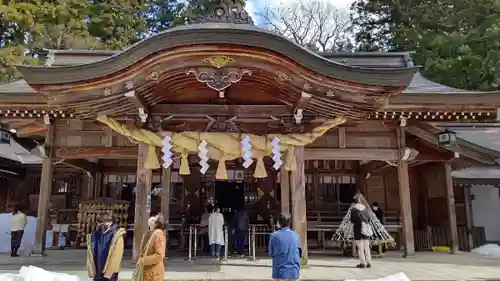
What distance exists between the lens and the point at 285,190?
8.52 m

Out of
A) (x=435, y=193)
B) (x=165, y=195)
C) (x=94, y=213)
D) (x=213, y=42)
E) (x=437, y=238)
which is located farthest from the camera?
(x=437, y=238)

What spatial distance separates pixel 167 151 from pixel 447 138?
22.0ft

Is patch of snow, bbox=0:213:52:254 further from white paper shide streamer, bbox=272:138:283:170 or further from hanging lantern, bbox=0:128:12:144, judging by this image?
white paper shide streamer, bbox=272:138:283:170

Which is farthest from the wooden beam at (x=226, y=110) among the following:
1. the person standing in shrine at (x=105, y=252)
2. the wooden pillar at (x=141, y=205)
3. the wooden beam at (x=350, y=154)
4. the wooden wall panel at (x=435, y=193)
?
the wooden wall panel at (x=435, y=193)

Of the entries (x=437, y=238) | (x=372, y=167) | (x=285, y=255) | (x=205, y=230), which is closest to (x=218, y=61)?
(x=285, y=255)

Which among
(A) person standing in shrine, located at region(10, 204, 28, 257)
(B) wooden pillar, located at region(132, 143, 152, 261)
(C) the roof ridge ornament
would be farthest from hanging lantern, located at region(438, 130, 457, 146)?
(A) person standing in shrine, located at region(10, 204, 28, 257)

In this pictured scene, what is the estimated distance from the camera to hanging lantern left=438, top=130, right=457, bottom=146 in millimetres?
9906

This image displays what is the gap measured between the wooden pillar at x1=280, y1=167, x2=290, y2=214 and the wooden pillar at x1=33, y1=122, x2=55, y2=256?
219 inches

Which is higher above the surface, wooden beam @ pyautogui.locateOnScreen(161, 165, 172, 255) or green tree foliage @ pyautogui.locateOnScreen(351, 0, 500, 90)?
green tree foliage @ pyautogui.locateOnScreen(351, 0, 500, 90)

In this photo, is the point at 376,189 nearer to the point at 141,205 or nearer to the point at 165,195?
the point at 165,195

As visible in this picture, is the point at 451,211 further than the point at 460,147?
Yes

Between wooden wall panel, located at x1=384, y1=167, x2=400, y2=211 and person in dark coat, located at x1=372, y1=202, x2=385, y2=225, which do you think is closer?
person in dark coat, located at x1=372, y1=202, x2=385, y2=225

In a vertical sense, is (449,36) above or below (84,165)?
above

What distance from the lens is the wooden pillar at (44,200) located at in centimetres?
951
